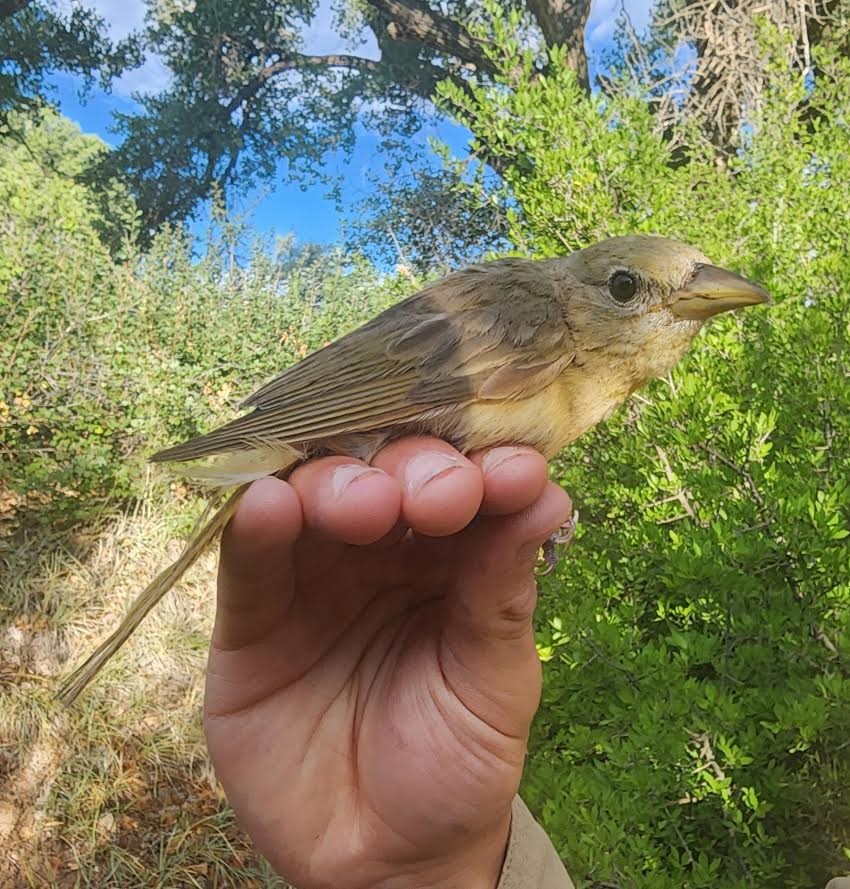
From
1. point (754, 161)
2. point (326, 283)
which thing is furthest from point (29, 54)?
point (754, 161)

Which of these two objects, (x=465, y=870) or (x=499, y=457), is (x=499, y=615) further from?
(x=465, y=870)

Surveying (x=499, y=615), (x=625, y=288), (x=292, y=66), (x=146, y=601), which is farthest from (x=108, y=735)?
(x=292, y=66)

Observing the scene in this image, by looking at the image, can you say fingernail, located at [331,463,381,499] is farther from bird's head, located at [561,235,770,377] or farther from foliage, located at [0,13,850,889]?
foliage, located at [0,13,850,889]

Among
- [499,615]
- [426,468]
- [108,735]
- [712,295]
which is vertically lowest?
[499,615]

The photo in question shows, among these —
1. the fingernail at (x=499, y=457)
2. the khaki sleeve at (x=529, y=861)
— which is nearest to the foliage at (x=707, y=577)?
the khaki sleeve at (x=529, y=861)

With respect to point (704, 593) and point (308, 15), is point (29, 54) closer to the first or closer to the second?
point (308, 15)
